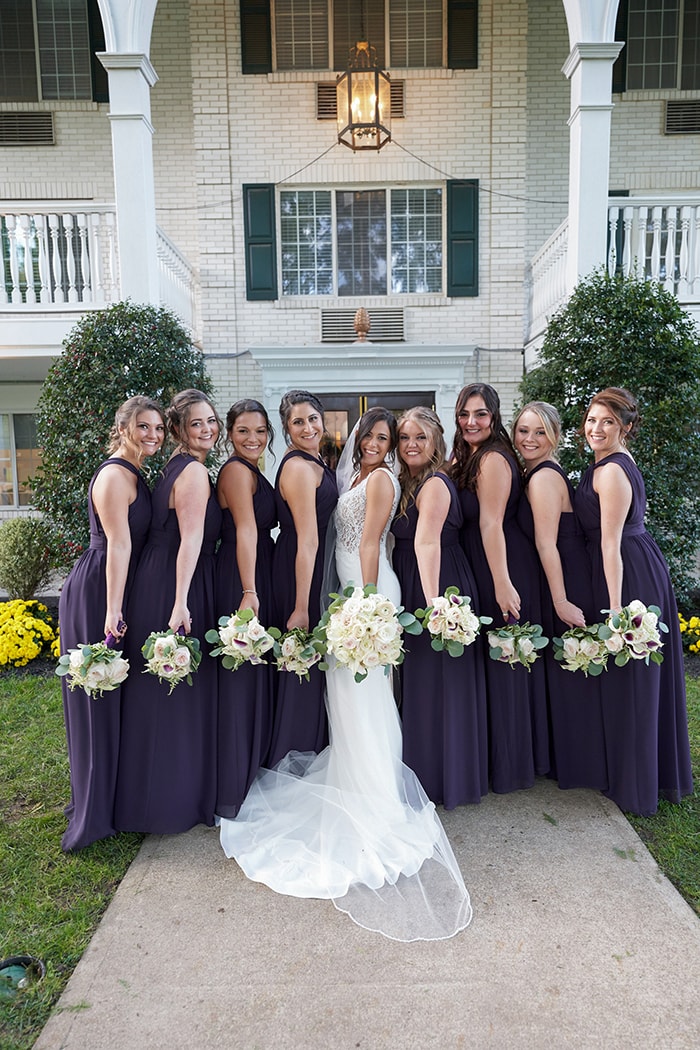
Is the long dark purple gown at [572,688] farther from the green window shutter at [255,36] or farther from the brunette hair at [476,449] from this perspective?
the green window shutter at [255,36]

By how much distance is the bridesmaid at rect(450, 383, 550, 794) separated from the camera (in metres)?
3.79

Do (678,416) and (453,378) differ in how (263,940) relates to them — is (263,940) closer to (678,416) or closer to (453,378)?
(678,416)

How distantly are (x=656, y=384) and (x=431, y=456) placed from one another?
165 inches

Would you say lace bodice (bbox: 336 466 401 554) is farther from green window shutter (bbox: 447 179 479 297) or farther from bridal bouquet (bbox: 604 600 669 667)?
green window shutter (bbox: 447 179 479 297)

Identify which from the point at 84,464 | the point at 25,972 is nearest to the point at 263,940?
the point at 25,972

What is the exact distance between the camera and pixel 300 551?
373 cm

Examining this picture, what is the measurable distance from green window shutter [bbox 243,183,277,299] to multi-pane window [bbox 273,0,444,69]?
194 centimetres

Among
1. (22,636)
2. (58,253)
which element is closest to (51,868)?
(22,636)

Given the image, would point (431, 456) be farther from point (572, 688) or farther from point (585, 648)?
point (572, 688)

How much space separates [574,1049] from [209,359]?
33.4ft

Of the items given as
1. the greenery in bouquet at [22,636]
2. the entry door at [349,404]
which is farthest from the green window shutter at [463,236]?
the greenery in bouquet at [22,636]

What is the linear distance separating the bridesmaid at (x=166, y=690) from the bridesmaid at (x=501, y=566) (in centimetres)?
140

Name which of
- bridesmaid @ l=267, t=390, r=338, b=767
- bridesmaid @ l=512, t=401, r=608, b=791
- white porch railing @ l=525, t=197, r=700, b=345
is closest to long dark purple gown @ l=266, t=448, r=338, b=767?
bridesmaid @ l=267, t=390, r=338, b=767

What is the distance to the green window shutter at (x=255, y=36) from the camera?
1065 centimetres
